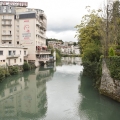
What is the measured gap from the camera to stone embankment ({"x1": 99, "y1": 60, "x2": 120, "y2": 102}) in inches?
506

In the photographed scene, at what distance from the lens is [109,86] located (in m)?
13.7

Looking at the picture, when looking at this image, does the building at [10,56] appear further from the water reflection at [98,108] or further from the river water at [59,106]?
the water reflection at [98,108]

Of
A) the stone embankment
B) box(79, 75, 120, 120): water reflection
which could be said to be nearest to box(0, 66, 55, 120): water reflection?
box(79, 75, 120, 120): water reflection

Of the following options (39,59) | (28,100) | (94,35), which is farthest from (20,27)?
(28,100)

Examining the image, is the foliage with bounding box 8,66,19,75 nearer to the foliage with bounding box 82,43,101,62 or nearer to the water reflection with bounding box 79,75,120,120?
the foliage with bounding box 82,43,101,62

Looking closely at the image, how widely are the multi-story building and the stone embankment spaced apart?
26.8m

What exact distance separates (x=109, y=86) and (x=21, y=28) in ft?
100

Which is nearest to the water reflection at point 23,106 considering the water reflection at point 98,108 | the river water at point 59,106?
the river water at point 59,106

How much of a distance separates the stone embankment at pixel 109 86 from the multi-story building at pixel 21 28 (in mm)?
26794

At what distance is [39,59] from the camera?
42031 mm

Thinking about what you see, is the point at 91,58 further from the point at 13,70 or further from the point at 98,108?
the point at 13,70

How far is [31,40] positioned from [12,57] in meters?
10.0

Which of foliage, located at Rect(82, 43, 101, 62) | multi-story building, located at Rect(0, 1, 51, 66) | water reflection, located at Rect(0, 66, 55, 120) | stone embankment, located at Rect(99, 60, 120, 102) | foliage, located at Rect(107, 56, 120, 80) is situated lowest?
water reflection, located at Rect(0, 66, 55, 120)

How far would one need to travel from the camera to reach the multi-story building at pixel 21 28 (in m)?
A: 39.4
